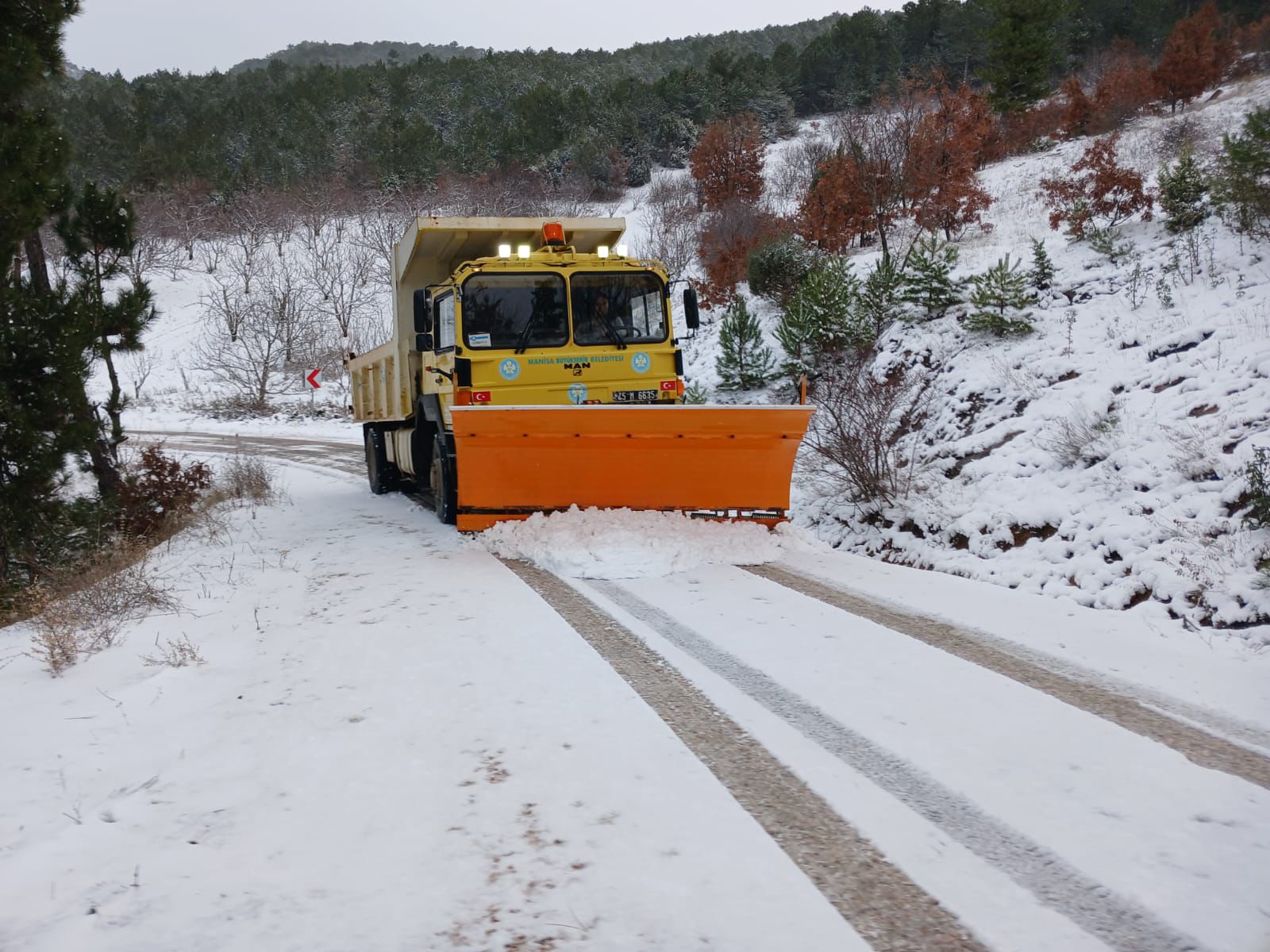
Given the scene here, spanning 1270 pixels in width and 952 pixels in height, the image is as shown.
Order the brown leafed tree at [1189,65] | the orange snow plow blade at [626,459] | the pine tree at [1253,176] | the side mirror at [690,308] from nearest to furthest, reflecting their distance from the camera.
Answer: the orange snow plow blade at [626,459], the side mirror at [690,308], the pine tree at [1253,176], the brown leafed tree at [1189,65]

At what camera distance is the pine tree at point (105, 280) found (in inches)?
324

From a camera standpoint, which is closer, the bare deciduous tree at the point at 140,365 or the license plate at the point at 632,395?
the license plate at the point at 632,395

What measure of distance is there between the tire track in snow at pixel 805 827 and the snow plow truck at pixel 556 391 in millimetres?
2809

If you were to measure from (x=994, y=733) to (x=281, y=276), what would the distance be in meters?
41.7

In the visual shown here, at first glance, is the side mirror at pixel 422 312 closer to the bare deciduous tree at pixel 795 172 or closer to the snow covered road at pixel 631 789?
the snow covered road at pixel 631 789

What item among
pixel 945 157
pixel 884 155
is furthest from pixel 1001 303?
pixel 884 155

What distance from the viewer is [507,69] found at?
77000 millimetres

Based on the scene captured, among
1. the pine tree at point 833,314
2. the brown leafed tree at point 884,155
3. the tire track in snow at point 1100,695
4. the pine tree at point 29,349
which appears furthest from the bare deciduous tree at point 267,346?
the tire track in snow at point 1100,695

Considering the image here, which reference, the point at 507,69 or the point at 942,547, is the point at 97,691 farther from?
the point at 507,69

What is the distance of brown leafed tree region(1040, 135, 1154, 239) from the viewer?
1202 centimetres

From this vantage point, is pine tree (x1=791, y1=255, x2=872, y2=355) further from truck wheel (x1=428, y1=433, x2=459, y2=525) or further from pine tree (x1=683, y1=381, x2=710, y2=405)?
truck wheel (x1=428, y1=433, x2=459, y2=525)

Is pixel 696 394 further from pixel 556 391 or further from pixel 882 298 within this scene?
pixel 556 391

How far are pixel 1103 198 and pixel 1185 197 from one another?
6.27 ft

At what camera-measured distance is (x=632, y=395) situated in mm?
7914
